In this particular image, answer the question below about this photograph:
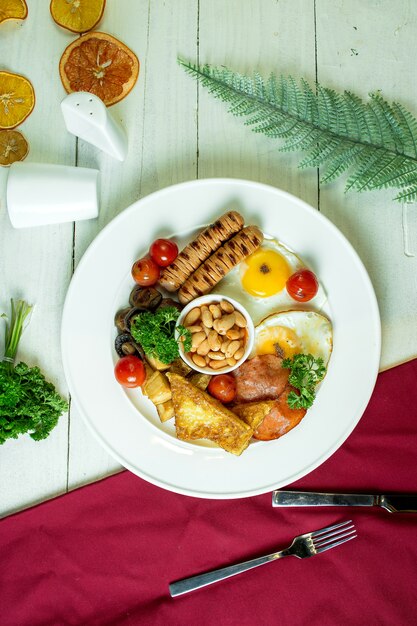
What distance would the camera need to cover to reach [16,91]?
2.25 metres

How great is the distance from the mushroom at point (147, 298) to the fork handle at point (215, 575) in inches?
37.3

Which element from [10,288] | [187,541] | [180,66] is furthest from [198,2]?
[187,541]

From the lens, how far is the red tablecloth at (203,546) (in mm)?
2125

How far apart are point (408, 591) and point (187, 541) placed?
79 centimetres

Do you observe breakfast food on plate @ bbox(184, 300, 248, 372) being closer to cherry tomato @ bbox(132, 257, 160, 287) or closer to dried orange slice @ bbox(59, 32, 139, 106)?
cherry tomato @ bbox(132, 257, 160, 287)

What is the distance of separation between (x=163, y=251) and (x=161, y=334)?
290 mm

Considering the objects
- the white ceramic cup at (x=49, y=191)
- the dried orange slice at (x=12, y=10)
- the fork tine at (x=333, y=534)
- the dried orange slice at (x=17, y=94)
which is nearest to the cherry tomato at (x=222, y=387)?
the fork tine at (x=333, y=534)

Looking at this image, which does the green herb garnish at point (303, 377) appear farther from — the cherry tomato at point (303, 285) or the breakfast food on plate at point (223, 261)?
the breakfast food on plate at point (223, 261)

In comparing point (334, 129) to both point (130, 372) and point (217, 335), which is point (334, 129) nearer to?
point (217, 335)

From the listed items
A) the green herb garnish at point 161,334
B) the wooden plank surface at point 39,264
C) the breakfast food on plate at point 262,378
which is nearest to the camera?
the green herb garnish at point 161,334

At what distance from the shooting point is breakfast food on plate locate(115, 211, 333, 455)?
2.00 metres

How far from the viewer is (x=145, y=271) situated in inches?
80.5

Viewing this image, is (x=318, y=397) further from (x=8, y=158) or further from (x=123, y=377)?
(x=8, y=158)

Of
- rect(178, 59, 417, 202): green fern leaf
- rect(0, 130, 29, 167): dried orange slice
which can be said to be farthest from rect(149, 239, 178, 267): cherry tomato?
rect(0, 130, 29, 167): dried orange slice
